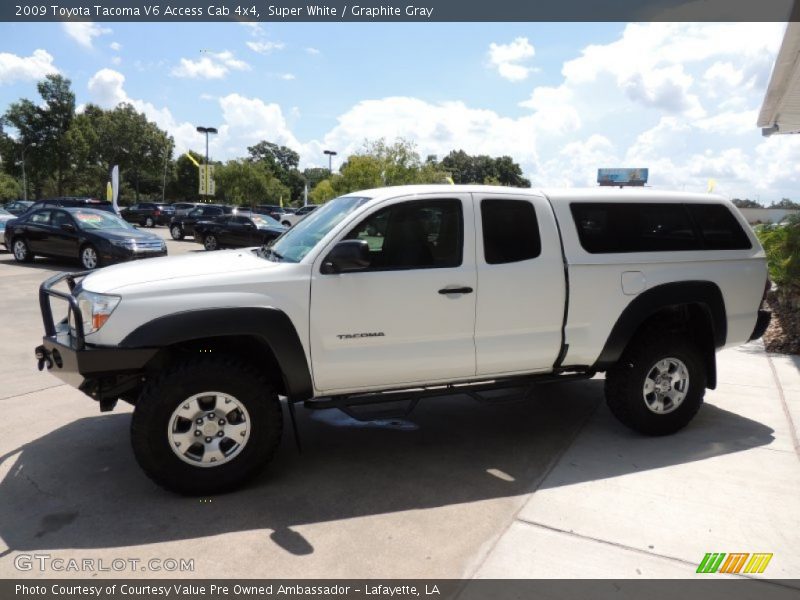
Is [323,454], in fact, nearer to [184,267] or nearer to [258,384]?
[258,384]

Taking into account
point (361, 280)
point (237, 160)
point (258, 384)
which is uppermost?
point (237, 160)

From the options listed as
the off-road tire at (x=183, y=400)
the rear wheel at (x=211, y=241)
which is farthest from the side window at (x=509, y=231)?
the rear wheel at (x=211, y=241)

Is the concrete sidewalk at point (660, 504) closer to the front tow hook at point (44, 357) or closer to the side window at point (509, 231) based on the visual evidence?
the side window at point (509, 231)

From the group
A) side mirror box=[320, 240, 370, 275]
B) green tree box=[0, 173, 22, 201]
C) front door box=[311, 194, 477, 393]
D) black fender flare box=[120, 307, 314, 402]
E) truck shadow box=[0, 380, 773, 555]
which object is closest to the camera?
truck shadow box=[0, 380, 773, 555]

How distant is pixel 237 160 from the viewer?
57219 mm

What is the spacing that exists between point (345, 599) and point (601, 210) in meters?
3.28

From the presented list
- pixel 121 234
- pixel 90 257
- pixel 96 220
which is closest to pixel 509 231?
pixel 121 234

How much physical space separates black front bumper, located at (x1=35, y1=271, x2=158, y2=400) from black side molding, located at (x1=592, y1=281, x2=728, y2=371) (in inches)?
126

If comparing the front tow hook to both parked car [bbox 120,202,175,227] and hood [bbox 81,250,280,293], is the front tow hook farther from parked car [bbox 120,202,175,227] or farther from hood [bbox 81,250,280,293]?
parked car [bbox 120,202,175,227]

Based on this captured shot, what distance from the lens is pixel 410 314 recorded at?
3955mm

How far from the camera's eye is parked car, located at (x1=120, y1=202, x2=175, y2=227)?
1505 inches

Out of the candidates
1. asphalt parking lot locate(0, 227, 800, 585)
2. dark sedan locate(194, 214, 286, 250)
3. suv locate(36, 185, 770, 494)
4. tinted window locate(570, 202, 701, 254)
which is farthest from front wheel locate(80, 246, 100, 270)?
tinted window locate(570, 202, 701, 254)

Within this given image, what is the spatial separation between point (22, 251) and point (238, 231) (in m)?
7.03

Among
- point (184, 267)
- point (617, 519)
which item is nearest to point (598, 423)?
point (617, 519)
